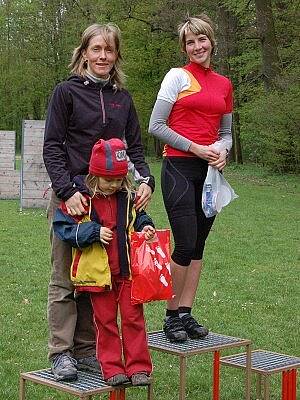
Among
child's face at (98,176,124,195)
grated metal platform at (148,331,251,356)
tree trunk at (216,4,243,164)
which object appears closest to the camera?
child's face at (98,176,124,195)

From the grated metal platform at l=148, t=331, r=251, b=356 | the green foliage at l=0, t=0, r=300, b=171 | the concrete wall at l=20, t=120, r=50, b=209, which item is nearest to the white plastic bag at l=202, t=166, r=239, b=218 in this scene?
the grated metal platform at l=148, t=331, r=251, b=356

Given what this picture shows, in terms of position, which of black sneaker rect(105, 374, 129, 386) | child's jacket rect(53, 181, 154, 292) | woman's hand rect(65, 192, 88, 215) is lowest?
black sneaker rect(105, 374, 129, 386)

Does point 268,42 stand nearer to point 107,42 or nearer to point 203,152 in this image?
point 203,152

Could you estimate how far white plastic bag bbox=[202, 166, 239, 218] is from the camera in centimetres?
545

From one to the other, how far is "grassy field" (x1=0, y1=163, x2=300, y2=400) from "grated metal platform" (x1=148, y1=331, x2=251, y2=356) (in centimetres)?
62

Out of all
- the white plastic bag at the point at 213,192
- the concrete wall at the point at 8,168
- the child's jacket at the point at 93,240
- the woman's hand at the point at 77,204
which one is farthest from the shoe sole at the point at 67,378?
the concrete wall at the point at 8,168

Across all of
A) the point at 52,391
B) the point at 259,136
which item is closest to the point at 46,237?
the point at 52,391

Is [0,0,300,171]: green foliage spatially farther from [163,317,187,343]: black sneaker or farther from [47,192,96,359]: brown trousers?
[47,192,96,359]: brown trousers

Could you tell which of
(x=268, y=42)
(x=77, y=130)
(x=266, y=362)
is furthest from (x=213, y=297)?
(x=268, y=42)

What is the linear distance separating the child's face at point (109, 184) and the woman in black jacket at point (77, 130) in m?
0.19

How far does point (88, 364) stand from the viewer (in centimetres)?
502

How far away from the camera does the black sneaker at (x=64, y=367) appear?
470 cm

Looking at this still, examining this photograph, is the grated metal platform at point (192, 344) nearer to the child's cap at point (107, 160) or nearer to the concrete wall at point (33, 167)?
the child's cap at point (107, 160)

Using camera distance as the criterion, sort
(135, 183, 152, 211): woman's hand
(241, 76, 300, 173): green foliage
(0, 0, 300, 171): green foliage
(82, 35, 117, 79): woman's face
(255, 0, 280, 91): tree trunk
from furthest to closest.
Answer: (255, 0, 280, 91): tree trunk → (0, 0, 300, 171): green foliage → (241, 76, 300, 173): green foliage → (82, 35, 117, 79): woman's face → (135, 183, 152, 211): woman's hand
